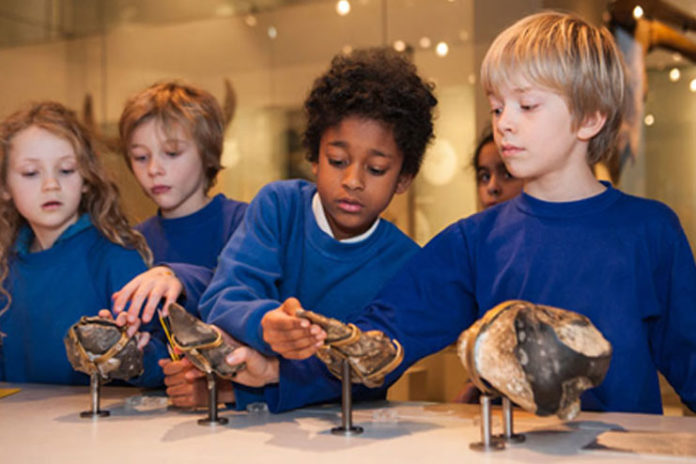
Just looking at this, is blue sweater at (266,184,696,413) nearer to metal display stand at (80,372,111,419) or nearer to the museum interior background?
metal display stand at (80,372,111,419)

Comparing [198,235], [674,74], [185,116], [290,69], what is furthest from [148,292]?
[290,69]

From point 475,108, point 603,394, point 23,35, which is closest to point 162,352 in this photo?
point 603,394

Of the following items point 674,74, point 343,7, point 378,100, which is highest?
point 343,7

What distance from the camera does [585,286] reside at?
1159 mm

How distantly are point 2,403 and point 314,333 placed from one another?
1.81 feet

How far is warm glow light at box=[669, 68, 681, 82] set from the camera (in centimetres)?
208

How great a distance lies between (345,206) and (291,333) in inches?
15.2

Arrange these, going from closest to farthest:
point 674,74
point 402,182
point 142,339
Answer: point 142,339
point 402,182
point 674,74

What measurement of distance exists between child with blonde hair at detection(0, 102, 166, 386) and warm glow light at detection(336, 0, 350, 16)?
4.49 ft

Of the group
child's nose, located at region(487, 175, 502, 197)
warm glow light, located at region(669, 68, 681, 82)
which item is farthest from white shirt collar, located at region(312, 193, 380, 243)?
warm glow light, located at region(669, 68, 681, 82)

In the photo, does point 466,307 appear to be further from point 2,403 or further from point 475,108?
point 475,108

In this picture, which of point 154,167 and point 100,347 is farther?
point 154,167

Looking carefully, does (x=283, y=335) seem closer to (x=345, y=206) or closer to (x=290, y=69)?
(x=345, y=206)

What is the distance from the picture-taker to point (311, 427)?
104 cm
